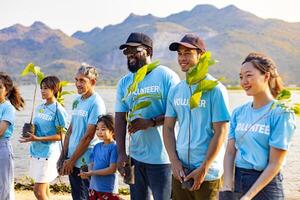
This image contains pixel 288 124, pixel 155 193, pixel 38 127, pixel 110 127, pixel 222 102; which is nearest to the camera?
pixel 288 124

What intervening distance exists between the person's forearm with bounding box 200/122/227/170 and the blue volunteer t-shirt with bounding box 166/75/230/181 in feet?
0.21

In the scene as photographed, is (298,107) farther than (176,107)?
No

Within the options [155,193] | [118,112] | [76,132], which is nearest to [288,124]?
[155,193]

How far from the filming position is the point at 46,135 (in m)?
→ 5.71

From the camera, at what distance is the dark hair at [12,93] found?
568cm

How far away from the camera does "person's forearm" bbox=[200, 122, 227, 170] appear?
383cm

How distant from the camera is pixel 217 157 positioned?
397 cm

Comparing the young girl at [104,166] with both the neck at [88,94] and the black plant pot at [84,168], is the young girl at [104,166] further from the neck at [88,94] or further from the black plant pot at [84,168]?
the neck at [88,94]

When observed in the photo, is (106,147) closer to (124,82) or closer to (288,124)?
(124,82)

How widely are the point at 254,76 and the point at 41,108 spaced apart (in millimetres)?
3046

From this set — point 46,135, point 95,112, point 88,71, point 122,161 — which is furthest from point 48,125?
point 122,161

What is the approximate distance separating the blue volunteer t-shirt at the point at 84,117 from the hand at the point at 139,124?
76cm

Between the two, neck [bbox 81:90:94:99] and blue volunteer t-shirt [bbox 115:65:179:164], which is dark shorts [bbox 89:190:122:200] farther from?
neck [bbox 81:90:94:99]

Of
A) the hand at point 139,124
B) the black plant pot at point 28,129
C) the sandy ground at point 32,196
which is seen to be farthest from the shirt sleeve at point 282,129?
the sandy ground at point 32,196
